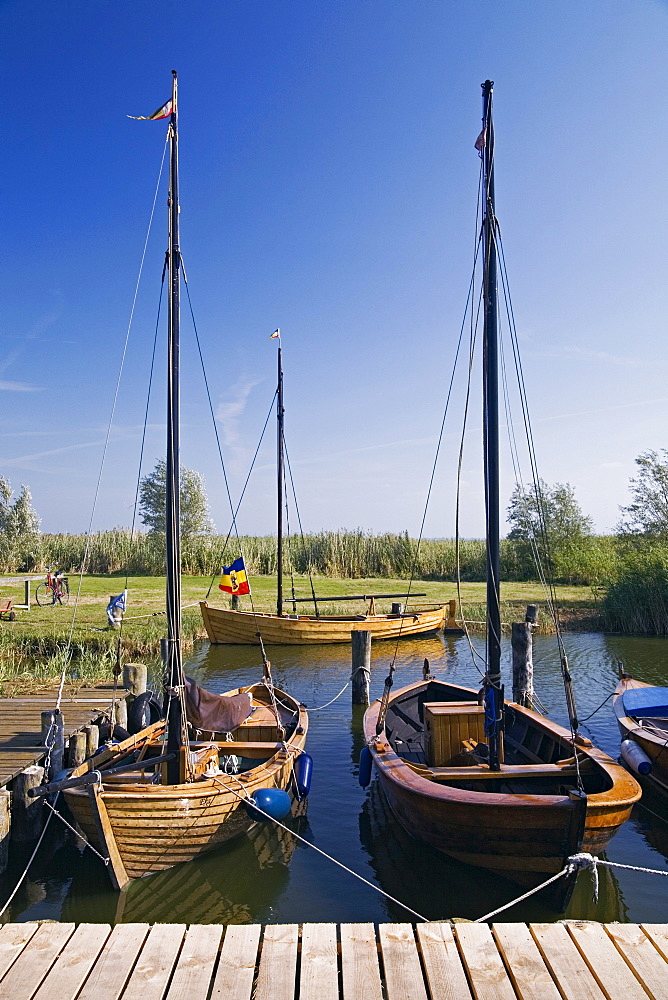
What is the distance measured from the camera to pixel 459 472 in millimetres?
9602

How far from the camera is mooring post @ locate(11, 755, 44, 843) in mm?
8539

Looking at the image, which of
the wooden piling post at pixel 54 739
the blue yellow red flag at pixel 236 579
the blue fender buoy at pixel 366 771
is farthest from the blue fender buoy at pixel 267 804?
the blue yellow red flag at pixel 236 579

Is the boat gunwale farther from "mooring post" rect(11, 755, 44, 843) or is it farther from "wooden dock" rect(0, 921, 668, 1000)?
"mooring post" rect(11, 755, 44, 843)

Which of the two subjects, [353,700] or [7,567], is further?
[7,567]

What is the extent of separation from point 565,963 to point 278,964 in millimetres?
1957

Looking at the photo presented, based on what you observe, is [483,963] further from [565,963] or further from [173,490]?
[173,490]

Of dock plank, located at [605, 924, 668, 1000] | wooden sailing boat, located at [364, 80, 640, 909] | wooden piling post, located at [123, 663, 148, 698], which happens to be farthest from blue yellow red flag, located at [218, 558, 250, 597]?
dock plank, located at [605, 924, 668, 1000]

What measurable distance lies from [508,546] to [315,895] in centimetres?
3707

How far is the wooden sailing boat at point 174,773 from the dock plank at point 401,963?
12.6 ft

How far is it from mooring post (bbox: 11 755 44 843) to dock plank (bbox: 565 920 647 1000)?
277 inches

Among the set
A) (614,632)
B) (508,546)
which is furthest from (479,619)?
(508,546)

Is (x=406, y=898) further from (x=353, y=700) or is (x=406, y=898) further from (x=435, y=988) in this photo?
(x=353, y=700)

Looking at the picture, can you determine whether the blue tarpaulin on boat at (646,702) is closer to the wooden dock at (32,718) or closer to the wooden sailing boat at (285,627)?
the wooden dock at (32,718)

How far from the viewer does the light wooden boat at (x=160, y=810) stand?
7.49m
